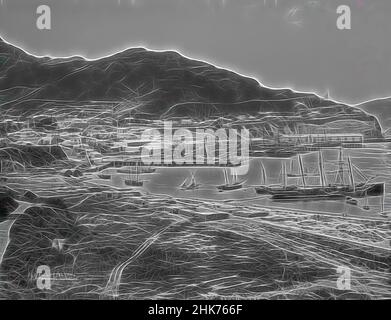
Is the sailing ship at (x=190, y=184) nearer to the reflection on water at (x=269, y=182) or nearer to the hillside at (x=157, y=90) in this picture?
the reflection on water at (x=269, y=182)

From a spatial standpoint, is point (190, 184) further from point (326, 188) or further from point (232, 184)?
point (326, 188)

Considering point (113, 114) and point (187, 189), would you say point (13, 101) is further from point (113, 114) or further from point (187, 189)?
point (187, 189)
